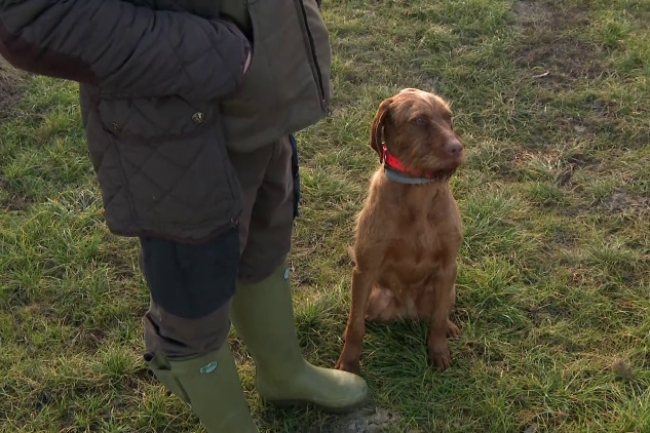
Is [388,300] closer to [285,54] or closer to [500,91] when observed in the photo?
[285,54]

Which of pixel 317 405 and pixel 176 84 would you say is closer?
pixel 176 84

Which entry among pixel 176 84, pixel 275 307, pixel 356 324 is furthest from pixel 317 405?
pixel 176 84

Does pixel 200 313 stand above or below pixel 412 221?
above

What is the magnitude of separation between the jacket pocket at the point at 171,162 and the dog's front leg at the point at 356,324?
1.13m

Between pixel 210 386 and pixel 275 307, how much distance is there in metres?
0.39

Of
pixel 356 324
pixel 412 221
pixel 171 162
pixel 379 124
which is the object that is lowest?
pixel 356 324

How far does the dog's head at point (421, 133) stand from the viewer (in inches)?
103

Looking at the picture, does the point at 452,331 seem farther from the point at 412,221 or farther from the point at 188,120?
the point at 188,120

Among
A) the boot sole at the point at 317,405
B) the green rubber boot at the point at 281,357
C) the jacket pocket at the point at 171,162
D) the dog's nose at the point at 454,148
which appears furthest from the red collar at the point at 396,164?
the jacket pocket at the point at 171,162

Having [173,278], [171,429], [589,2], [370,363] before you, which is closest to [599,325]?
[370,363]

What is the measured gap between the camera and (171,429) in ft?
9.26

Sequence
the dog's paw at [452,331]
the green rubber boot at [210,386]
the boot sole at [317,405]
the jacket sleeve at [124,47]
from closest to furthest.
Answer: the jacket sleeve at [124,47] < the green rubber boot at [210,386] < the boot sole at [317,405] < the dog's paw at [452,331]

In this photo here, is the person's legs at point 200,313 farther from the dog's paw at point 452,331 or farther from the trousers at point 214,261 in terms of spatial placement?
the dog's paw at point 452,331

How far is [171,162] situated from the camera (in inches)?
69.4
